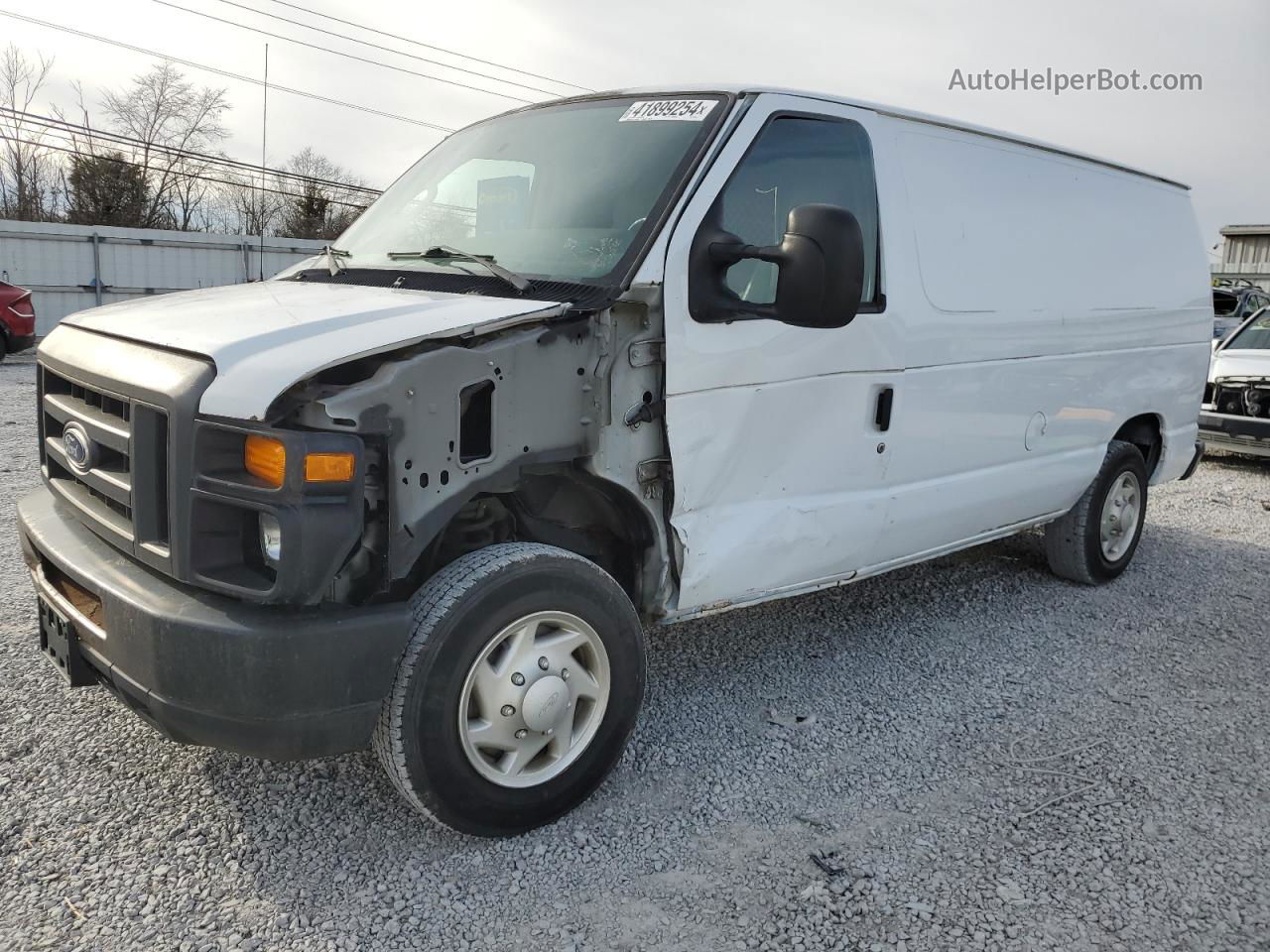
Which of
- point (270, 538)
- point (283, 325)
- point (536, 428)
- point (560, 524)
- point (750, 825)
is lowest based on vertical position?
point (750, 825)

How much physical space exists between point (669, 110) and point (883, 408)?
4.44 ft

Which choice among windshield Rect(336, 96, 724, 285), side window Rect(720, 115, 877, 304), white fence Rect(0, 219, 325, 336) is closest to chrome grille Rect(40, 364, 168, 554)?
windshield Rect(336, 96, 724, 285)

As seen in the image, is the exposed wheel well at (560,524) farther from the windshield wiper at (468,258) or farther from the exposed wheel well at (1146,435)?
the exposed wheel well at (1146,435)

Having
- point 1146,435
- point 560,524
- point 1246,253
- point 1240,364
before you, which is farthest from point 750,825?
point 1246,253

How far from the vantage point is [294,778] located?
3.10 m

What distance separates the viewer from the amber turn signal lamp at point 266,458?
7.55 feet

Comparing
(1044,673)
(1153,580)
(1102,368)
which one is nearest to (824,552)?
(1044,673)

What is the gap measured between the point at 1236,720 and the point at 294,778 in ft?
11.7

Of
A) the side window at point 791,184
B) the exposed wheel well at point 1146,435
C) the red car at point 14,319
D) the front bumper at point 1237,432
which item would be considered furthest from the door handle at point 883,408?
the red car at point 14,319

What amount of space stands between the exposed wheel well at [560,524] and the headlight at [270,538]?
500 millimetres

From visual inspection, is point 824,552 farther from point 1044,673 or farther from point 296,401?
point 296,401

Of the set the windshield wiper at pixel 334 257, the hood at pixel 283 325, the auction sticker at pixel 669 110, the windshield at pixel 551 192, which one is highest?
the auction sticker at pixel 669 110

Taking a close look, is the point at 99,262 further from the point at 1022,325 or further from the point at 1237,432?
the point at 1022,325

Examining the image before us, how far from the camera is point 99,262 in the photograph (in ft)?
63.6
